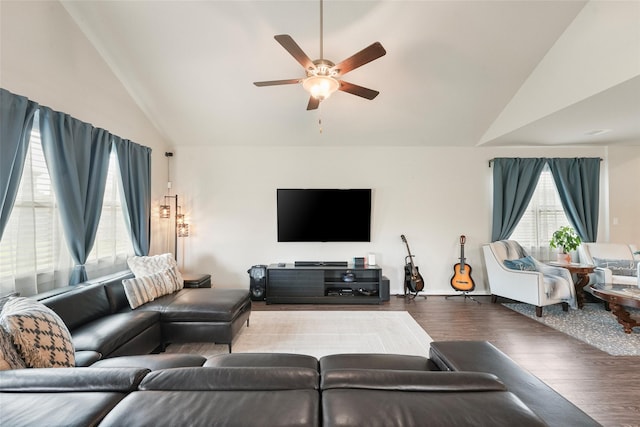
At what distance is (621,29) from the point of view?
8.17 feet

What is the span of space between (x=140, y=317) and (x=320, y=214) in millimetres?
2823

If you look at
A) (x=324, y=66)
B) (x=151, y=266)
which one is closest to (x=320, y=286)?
(x=151, y=266)

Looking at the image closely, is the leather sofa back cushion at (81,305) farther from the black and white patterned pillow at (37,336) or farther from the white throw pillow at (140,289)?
the black and white patterned pillow at (37,336)

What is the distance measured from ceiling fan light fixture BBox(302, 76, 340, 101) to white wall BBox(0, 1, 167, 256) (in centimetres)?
239

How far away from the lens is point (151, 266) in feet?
10.6

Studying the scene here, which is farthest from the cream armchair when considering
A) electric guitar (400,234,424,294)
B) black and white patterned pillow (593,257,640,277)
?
electric guitar (400,234,424,294)

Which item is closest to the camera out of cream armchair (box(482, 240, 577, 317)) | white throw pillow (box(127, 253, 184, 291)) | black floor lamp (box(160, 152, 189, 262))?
white throw pillow (box(127, 253, 184, 291))

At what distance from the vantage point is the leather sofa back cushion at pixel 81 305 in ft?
6.94

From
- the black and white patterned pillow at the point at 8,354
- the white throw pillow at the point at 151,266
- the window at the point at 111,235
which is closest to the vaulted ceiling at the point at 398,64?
the window at the point at 111,235

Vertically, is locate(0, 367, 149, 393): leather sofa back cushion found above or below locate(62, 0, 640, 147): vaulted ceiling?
below

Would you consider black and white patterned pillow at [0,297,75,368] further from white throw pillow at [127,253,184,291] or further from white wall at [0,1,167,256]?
white wall at [0,1,167,256]

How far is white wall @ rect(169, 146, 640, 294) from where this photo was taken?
467 centimetres

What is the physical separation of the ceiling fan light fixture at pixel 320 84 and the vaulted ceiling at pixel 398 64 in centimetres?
102

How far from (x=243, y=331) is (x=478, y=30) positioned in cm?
423
